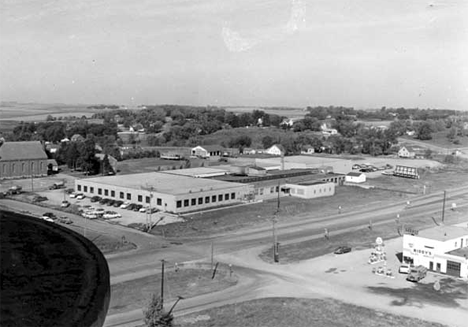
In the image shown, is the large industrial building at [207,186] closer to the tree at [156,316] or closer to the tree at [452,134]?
the tree at [156,316]

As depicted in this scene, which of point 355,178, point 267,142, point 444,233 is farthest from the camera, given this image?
point 267,142

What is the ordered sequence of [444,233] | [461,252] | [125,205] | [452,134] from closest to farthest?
[461,252] < [444,233] < [125,205] < [452,134]

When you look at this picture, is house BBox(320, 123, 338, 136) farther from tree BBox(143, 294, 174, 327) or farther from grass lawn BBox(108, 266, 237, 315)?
tree BBox(143, 294, 174, 327)

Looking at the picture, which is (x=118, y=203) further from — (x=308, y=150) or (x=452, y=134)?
(x=452, y=134)

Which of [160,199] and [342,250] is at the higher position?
[160,199]

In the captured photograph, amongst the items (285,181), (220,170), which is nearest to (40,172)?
(220,170)

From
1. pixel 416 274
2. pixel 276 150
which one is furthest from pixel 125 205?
pixel 276 150

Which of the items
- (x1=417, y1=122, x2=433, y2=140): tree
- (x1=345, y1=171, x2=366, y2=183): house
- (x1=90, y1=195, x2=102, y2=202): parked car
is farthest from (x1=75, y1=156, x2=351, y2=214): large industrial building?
(x1=417, y1=122, x2=433, y2=140): tree
